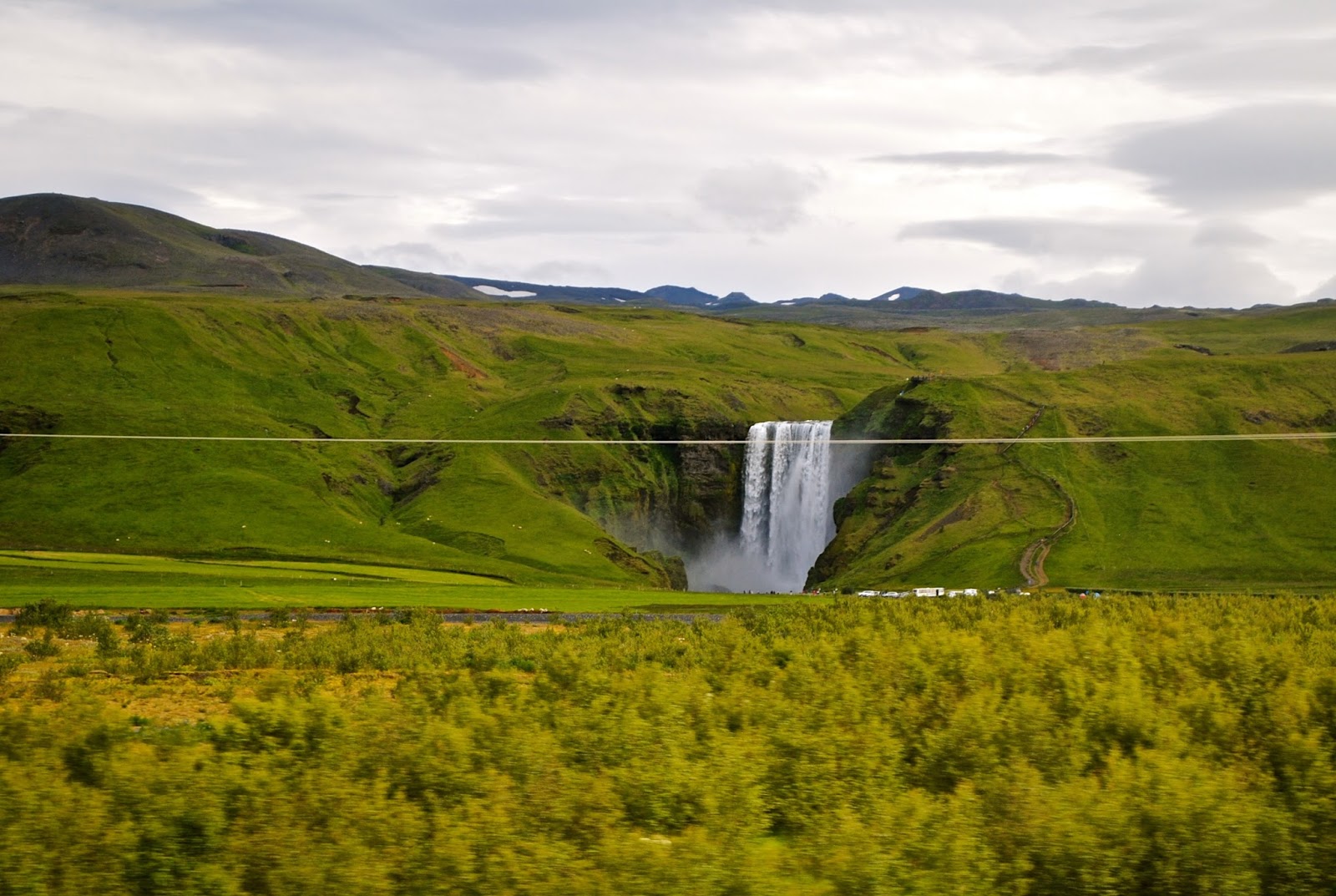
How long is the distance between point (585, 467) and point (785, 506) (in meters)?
21.4

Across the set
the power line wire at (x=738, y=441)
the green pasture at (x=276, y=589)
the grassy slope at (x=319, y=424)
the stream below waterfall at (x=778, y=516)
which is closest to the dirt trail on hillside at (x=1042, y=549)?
the power line wire at (x=738, y=441)

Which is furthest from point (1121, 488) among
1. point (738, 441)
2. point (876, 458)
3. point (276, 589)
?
point (276, 589)

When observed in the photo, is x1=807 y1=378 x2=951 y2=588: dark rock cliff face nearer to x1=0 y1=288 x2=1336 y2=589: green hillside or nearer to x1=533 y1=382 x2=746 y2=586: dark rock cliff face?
x1=0 y1=288 x2=1336 y2=589: green hillside

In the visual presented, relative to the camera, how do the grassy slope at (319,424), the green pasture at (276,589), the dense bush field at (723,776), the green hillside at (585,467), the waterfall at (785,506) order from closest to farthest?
1. the dense bush field at (723,776)
2. the green pasture at (276,589)
3. the green hillside at (585,467)
4. the grassy slope at (319,424)
5. the waterfall at (785,506)

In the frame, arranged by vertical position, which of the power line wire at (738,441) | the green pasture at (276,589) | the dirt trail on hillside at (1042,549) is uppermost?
the power line wire at (738,441)

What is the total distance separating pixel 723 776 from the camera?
17.3 meters

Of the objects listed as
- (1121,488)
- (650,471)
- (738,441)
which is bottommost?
(650,471)

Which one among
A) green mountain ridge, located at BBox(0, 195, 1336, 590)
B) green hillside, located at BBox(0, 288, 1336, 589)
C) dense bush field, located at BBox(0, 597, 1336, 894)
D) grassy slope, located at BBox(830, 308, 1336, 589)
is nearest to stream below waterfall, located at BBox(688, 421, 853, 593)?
green mountain ridge, located at BBox(0, 195, 1336, 590)

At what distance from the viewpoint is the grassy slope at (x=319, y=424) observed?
96.6 meters

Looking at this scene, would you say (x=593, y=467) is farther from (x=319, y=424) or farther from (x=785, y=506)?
(x=319, y=424)

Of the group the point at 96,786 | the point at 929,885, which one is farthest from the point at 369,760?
the point at 929,885

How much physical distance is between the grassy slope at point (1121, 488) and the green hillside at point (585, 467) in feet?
0.92

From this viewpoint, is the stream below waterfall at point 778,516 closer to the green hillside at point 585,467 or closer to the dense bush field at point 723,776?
the green hillside at point 585,467

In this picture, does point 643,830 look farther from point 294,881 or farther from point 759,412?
point 759,412
